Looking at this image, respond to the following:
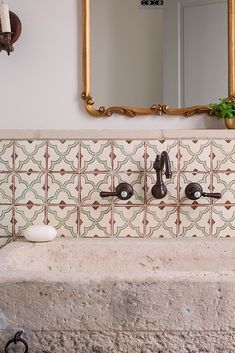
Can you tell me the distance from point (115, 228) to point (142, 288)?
58cm

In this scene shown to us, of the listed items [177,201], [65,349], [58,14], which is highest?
[58,14]

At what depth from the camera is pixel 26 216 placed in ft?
4.68

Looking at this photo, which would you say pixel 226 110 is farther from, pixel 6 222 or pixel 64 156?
pixel 6 222

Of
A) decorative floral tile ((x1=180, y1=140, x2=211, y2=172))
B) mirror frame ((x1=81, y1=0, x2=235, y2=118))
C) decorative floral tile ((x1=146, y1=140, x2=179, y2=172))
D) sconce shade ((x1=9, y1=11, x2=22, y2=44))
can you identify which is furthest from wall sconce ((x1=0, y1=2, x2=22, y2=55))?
decorative floral tile ((x1=180, y1=140, x2=211, y2=172))

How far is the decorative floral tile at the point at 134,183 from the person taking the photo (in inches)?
55.8

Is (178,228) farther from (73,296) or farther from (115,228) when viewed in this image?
(73,296)

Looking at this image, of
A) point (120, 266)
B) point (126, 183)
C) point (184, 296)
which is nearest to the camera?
point (184, 296)

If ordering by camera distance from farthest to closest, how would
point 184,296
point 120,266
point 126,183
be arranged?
point 126,183 → point 120,266 → point 184,296

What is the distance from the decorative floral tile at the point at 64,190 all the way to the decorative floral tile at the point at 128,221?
151 millimetres

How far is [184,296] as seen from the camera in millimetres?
835

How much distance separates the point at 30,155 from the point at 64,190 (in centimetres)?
17

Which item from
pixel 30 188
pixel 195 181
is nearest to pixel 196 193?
pixel 195 181

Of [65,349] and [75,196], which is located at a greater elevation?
Result: [75,196]

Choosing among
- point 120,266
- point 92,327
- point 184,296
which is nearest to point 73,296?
point 92,327
